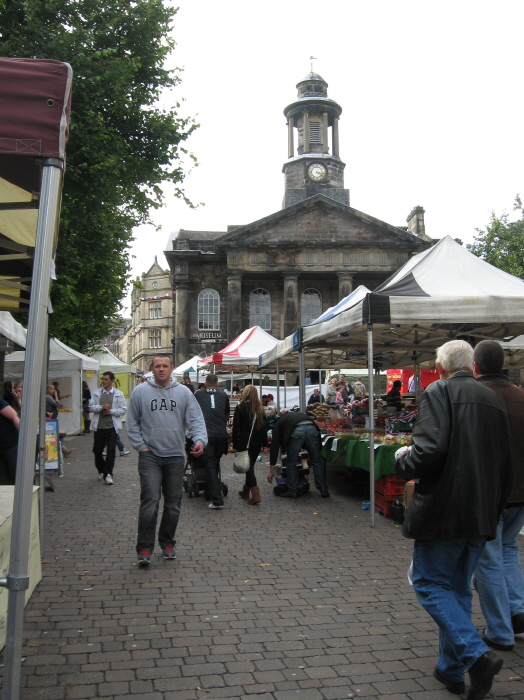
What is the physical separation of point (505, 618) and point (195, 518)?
5248mm

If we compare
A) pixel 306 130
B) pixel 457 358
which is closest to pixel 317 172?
pixel 306 130

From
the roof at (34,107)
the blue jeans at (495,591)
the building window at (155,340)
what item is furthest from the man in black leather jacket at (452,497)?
the building window at (155,340)

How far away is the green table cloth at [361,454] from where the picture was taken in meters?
8.73

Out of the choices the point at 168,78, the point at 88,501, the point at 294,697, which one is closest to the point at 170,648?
the point at 294,697

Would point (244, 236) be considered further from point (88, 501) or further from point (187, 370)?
point (88, 501)

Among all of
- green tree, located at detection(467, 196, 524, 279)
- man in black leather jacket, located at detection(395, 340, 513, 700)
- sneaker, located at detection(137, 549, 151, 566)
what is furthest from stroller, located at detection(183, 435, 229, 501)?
green tree, located at detection(467, 196, 524, 279)

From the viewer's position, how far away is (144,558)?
245 inches

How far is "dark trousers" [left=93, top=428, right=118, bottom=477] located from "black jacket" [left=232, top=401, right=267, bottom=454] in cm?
303

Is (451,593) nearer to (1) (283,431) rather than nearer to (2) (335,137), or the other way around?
(1) (283,431)

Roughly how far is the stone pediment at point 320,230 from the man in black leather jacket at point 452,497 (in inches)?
1717

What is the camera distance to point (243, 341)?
20.7 meters

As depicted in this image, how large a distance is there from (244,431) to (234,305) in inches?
1444

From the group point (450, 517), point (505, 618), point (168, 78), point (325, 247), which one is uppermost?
point (325, 247)

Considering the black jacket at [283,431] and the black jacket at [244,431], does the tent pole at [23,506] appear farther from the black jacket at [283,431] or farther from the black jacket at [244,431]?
the black jacket at [283,431]
